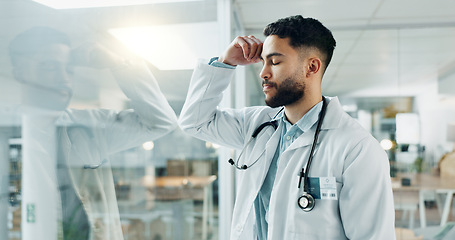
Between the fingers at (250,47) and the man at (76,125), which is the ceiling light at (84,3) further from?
the fingers at (250,47)

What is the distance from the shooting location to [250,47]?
4.41ft

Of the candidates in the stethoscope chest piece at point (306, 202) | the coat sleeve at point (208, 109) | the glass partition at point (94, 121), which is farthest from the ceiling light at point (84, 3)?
the stethoscope chest piece at point (306, 202)

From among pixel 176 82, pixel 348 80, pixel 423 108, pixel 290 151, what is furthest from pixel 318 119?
pixel 423 108

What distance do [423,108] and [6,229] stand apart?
3349 millimetres


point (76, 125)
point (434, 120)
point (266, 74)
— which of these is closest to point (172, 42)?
point (266, 74)

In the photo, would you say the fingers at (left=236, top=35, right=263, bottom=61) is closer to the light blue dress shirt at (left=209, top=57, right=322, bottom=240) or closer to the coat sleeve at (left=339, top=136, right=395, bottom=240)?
the light blue dress shirt at (left=209, top=57, right=322, bottom=240)

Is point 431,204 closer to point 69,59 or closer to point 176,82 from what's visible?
point 176,82

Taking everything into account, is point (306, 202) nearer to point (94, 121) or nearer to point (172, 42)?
point (94, 121)

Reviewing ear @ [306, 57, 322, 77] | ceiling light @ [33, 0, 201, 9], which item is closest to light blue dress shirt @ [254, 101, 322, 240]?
ear @ [306, 57, 322, 77]

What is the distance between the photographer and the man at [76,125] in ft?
2.64

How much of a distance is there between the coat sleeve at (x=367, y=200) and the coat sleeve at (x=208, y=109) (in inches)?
20.5

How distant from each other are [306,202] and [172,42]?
0.94 meters

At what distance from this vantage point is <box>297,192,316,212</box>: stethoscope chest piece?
3.66 feet

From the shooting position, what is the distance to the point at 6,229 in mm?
807
